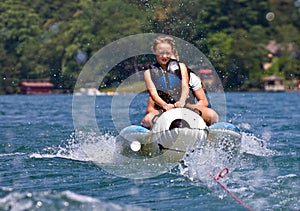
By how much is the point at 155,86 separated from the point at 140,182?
2224mm

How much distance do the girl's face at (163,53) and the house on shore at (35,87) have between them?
47589 mm

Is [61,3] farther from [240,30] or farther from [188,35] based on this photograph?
[188,35]

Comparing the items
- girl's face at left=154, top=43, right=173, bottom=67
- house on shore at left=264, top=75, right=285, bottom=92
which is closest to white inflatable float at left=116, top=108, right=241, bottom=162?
girl's face at left=154, top=43, right=173, bottom=67

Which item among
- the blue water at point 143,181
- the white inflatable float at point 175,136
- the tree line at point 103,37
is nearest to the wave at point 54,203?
the blue water at point 143,181

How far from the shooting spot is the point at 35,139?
13031mm

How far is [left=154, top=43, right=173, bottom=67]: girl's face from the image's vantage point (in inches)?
387

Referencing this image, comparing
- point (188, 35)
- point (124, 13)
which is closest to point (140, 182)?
point (188, 35)

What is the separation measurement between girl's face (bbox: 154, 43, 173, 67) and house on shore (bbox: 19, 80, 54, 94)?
4759 cm

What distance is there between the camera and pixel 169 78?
9867 mm

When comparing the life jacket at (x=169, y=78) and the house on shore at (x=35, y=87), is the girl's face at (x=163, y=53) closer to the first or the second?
the life jacket at (x=169, y=78)

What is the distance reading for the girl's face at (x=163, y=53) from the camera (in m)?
9.82

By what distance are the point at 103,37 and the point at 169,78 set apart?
40.4 meters

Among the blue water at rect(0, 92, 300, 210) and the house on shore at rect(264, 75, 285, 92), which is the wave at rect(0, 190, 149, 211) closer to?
the blue water at rect(0, 92, 300, 210)

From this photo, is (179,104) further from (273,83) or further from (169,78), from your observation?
(273,83)
